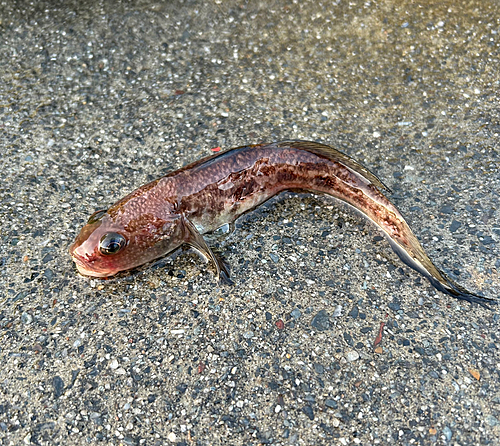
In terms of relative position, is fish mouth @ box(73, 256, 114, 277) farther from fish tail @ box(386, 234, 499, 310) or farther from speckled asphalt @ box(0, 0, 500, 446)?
fish tail @ box(386, 234, 499, 310)

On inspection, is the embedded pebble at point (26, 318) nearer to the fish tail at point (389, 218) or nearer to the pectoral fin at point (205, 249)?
the pectoral fin at point (205, 249)

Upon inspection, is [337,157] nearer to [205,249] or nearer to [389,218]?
[389,218]

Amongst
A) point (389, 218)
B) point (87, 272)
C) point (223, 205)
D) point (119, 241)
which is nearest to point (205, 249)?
point (223, 205)

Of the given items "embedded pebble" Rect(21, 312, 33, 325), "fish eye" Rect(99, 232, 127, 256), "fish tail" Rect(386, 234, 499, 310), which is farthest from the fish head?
"fish tail" Rect(386, 234, 499, 310)

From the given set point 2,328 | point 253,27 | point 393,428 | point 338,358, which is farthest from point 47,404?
point 253,27

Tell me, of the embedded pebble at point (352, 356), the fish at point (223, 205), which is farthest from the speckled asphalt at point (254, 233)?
the fish at point (223, 205)

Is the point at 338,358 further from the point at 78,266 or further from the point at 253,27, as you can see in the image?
the point at 253,27
